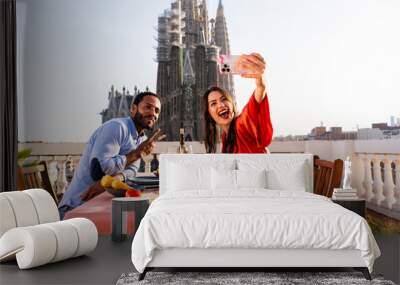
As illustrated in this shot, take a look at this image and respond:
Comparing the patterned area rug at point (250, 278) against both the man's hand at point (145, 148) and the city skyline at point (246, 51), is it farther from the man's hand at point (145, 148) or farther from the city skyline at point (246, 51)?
the city skyline at point (246, 51)

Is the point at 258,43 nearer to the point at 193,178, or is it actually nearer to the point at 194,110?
the point at 194,110

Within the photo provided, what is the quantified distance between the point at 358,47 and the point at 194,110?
2075mm

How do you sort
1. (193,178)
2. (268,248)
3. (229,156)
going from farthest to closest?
(229,156), (193,178), (268,248)

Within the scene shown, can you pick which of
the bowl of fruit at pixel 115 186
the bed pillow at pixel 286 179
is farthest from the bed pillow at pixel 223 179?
the bowl of fruit at pixel 115 186

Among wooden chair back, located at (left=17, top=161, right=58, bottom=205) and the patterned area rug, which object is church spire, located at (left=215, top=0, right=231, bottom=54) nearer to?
wooden chair back, located at (left=17, top=161, right=58, bottom=205)

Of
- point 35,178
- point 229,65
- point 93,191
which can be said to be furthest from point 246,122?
point 35,178

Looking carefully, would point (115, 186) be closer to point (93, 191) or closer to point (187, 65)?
point (93, 191)

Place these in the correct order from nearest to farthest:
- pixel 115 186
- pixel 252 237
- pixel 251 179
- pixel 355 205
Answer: pixel 252 237, pixel 355 205, pixel 251 179, pixel 115 186

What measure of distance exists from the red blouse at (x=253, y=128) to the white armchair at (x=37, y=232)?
225 cm

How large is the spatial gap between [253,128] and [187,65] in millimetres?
1095

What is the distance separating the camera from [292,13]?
22.6 feet

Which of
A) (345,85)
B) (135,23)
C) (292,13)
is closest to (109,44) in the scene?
(135,23)

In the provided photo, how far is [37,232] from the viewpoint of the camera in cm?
477

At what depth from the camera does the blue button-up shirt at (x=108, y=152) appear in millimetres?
6898
